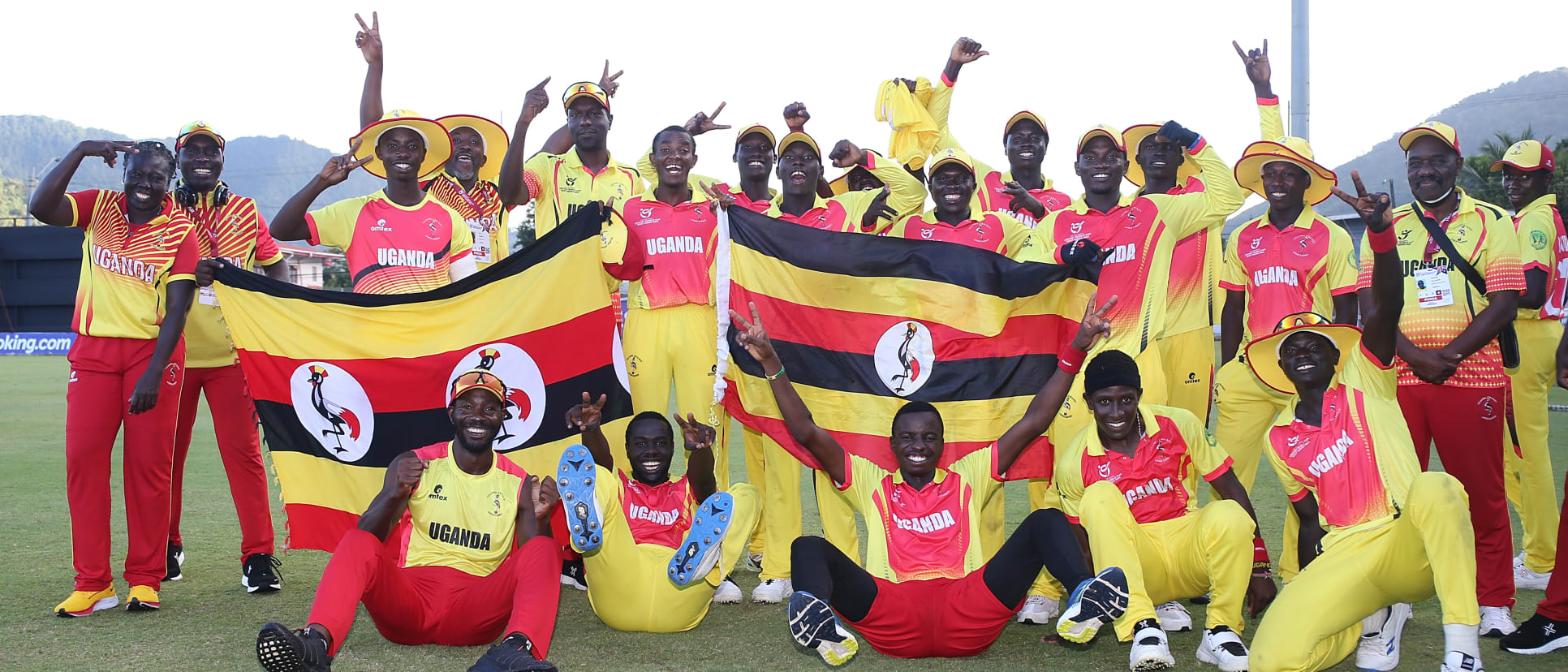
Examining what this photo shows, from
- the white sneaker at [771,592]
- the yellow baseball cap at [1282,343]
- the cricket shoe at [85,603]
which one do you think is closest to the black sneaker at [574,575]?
the white sneaker at [771,592]

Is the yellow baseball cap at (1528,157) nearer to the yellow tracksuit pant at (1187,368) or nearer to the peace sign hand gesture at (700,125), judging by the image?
the yellow tracksuit pant at (1187,368)

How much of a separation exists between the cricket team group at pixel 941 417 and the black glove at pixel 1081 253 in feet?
0.06

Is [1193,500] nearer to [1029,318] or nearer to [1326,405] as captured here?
[1326,405]

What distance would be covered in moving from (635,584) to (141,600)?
286cm

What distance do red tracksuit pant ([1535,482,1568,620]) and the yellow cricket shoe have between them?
7.35 metres

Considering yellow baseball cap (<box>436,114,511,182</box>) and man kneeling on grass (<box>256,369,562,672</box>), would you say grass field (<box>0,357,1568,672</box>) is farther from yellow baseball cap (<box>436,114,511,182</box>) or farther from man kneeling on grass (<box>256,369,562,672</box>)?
yellow baseball cap (<box>436,114,511,182</box>)

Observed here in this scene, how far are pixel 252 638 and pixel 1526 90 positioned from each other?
8993 inches

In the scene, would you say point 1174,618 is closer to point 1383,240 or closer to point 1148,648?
point 1148,648

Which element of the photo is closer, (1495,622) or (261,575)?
(1495,622)

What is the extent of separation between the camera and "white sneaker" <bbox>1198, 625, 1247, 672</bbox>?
16.3ft

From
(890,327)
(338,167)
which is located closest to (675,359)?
(890,327)

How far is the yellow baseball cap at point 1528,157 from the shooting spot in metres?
6.77

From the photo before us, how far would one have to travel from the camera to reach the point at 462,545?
5496 millimetres

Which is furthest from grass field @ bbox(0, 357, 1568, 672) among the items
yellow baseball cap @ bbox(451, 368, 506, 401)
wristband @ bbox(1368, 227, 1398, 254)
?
wristband @ bbox(1368, 227, 1398, 254)
